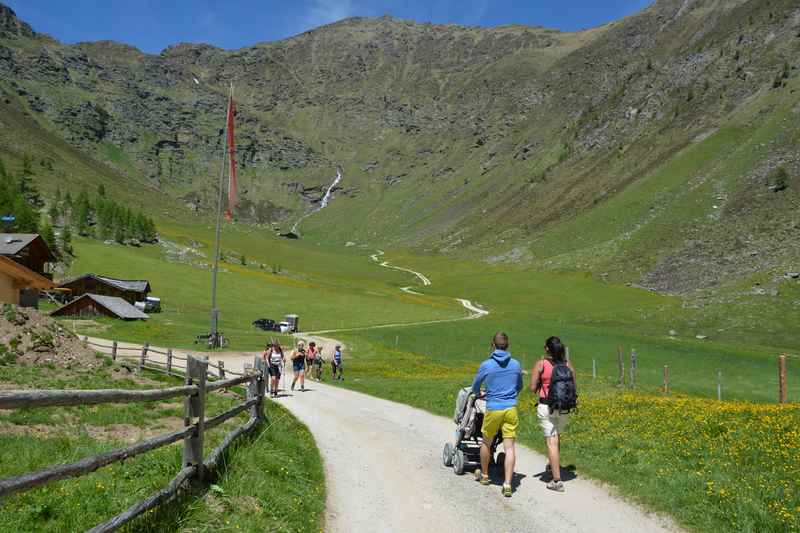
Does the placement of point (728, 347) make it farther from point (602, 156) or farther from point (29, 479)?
point (602, 156)

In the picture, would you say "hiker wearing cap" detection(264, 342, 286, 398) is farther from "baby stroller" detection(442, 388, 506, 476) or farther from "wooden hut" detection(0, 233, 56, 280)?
"wooden hut" detection(0, 233, 56, 280)

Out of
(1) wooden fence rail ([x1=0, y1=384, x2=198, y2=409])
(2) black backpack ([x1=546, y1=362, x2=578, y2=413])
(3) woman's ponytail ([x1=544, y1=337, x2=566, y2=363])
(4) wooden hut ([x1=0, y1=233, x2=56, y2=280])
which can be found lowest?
(2) black backpack ([x1=546, y1=362, x2=578, y2=413])

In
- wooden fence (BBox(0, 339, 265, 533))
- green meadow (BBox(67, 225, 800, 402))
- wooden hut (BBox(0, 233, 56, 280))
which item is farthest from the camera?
wooden hut (BBox(0, 233, 56, 280))

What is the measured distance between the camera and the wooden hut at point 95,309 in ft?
207

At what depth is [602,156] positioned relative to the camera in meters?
200

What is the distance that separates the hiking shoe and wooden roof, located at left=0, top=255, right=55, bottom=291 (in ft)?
143

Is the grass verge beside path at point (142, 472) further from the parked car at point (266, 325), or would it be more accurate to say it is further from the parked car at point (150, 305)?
the parked car at point (150, 305)

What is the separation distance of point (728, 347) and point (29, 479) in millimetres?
62169

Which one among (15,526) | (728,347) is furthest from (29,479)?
(728,347)

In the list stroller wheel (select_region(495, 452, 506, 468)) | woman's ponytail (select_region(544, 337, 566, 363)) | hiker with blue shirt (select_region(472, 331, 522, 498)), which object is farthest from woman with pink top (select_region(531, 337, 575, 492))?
stroller wheel (select_region(495, 452, 506, 468))

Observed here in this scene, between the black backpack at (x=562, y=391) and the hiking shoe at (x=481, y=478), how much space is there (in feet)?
6.29

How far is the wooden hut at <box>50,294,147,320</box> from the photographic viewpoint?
2479 inches

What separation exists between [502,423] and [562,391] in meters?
1.36

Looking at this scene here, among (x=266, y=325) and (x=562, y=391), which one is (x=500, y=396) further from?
(x=266, y=325)
